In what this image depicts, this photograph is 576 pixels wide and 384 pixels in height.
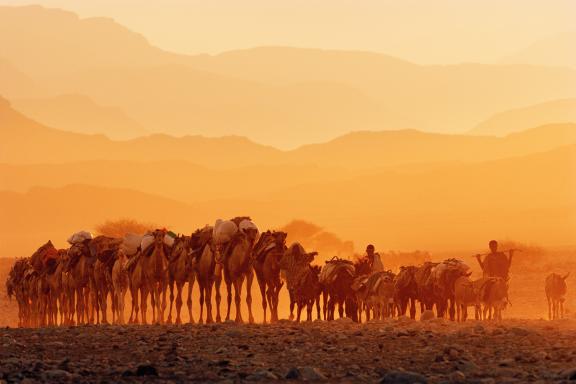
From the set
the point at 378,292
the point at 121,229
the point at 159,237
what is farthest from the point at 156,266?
the point at 121,229

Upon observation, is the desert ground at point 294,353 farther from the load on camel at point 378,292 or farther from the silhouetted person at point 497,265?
the silhouetted person at point 497,265

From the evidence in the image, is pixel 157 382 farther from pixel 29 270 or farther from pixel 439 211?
pixel 439 211

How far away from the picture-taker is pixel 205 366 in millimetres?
18000

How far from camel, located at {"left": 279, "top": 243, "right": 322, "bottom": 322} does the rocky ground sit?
809cm

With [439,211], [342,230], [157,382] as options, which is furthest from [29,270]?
[439,211]

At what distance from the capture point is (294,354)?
1955cm

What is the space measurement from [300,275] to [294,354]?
14.7 metres

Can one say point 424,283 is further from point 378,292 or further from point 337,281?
point 337,281

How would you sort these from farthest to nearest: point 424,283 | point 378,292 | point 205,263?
1. point 424,283
2. point 378,292
3. point 205,263

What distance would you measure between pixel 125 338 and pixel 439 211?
169 meters

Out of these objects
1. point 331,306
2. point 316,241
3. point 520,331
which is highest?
point 316,241

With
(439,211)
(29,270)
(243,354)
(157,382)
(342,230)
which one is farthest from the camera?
(439,211)

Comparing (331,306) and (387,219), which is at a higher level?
(387,219)

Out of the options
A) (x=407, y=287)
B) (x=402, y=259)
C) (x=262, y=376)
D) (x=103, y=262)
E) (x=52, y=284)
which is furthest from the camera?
(x=402, y=259)
